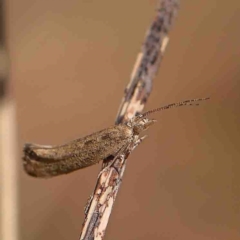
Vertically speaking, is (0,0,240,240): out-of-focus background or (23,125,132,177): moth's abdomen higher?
(0,0,240,240): out-of-focus background

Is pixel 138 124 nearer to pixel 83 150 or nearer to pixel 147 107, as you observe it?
pixel 83 150

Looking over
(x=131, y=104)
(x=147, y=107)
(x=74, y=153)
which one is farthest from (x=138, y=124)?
(x=147, y=107)

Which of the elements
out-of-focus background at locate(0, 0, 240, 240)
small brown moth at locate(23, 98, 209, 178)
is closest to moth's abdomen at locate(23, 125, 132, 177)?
small brown moth at locate(23, 98, 209, 178)

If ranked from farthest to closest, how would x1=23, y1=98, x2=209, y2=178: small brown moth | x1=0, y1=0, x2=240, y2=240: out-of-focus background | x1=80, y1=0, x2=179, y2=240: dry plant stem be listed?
x1=0, y1=0, x2=240, y2=240: out-of-focus background → x1=23, y1=98, x2=209, y2=178: small brown moth → x1=80, y1=0, x2=179, y2=240: dry plant stem

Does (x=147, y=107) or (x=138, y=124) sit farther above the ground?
(x=147, y=107)

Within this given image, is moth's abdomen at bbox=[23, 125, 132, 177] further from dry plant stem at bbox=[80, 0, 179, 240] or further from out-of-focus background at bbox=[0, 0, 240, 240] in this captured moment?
out-of-focus background at bbox=[0, 0, 240, 240]

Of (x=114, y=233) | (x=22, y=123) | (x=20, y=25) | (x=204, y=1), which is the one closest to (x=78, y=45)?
(x=20, y=25)

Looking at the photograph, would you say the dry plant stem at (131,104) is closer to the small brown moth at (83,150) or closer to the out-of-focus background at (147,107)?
the small brown moth at (83,150)
